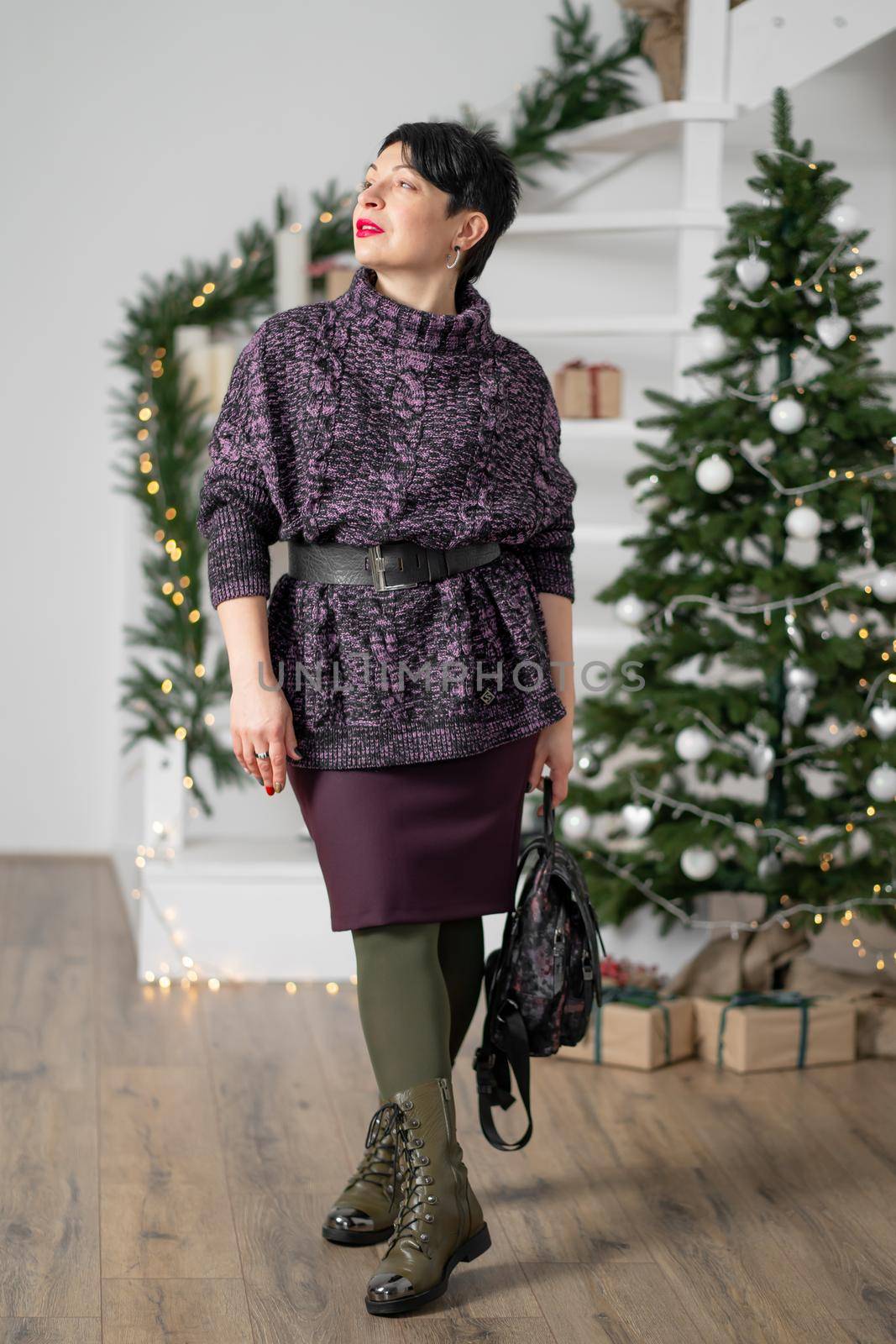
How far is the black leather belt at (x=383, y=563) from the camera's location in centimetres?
195

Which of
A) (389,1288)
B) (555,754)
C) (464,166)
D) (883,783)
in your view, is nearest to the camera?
(389,1288)

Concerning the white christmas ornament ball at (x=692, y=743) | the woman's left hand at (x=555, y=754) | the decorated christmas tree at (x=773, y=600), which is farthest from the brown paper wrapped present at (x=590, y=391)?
the woman's left hand at (x=555, y=754)

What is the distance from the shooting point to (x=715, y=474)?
2912 millimetres

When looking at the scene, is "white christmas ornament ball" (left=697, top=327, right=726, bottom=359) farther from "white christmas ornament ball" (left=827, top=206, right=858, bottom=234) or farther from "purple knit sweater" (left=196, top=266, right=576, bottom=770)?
"purple knit sweater" (left=196, top=266, right=576, bottom=770)

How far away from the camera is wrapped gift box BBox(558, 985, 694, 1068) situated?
2.87 m

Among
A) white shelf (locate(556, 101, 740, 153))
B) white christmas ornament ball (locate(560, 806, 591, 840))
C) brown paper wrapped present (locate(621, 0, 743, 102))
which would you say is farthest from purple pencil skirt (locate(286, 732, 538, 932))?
brown paper wrapped present (locate(621, 0, 743, 102))

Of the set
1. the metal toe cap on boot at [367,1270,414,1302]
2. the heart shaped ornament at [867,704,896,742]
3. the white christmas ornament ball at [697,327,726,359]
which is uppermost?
the white christmas ornament ball at [697,327,726,359]

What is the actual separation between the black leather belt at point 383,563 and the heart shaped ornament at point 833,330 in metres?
1.20

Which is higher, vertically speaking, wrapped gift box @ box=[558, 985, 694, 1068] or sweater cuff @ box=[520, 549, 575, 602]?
sweater cuff @ box=[520, 549, 575, 602]

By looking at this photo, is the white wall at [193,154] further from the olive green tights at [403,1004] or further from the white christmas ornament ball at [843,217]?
the olive green tights at [403,1004]

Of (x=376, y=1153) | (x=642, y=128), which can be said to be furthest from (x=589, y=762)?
(x=642, y=128)

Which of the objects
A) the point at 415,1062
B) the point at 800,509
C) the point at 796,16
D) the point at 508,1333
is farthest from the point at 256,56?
the point at 508,1333

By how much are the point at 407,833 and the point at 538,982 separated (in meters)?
0.32

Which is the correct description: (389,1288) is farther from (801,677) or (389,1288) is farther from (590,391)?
(590,391)
